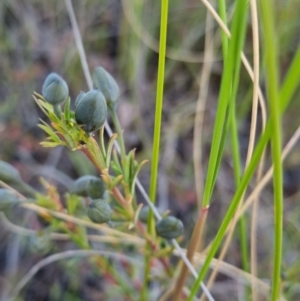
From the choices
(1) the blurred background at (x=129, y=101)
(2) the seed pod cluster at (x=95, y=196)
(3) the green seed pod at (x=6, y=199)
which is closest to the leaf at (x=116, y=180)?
(2) the seed pod cluster at (x=95, y=196)

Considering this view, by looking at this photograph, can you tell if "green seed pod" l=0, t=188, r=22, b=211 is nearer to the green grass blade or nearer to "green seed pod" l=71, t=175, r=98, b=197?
"green seed pod" l=71, t=175, r=98, b=197

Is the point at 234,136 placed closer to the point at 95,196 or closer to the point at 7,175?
the point at 95,196

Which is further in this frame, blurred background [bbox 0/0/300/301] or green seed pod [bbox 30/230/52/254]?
blurred background [bbox 0/0/300/301]

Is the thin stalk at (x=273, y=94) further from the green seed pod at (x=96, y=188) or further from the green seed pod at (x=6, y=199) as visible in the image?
the green seed pod at (x=6, y=199)

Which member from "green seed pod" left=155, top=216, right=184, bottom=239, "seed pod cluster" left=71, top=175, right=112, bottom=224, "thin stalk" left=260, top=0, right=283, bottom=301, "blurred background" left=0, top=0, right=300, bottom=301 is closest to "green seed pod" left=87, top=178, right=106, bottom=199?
"seed pod cluster" left=71, top=175, right=112, bottom=224

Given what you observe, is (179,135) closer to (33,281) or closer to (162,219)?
(33,281)

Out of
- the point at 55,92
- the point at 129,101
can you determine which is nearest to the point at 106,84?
the point at 55,92
